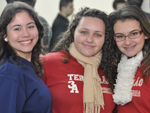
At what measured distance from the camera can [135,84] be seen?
73.0 inches

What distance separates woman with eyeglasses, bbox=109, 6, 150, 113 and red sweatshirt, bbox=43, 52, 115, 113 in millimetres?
136

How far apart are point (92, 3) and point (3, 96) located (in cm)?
502

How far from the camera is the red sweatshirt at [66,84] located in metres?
1.81

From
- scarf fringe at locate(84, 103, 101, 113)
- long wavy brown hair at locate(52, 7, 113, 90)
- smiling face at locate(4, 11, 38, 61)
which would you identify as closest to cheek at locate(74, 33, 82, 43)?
long wavy brown hair at locate(52, 7, 113, 90)

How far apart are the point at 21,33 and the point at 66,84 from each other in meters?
0.64

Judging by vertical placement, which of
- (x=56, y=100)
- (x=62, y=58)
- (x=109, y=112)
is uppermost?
(x=62, y=58)

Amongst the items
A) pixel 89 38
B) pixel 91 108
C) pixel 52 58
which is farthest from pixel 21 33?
pixel 91 108

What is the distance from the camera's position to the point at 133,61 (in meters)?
1.90

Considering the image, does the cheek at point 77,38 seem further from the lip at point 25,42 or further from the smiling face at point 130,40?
the lip at point 25,42

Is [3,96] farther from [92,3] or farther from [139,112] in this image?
[92,3]

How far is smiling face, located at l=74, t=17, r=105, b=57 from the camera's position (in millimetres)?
1971

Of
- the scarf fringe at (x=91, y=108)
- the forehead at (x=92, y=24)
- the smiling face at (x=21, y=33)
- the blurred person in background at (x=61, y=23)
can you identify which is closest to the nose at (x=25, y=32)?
the smiling face at (x=21, y=33)

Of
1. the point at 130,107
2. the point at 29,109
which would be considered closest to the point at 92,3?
the point at 130,107

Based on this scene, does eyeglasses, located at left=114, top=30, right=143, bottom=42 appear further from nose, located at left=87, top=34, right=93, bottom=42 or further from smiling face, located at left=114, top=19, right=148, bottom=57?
nose, located at left=87, top=34, right=93, bottom=42
